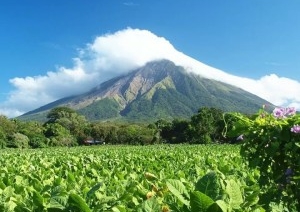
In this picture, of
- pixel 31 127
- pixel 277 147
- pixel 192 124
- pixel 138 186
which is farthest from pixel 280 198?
pixel 31 127

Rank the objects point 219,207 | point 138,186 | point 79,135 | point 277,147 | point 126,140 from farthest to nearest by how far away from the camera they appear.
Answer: point 79,135, point 126,140, point 277,147, point 138,186, point 219,207

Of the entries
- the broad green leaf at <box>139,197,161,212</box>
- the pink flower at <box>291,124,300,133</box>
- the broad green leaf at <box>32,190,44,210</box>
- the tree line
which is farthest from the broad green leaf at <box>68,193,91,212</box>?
the tree line

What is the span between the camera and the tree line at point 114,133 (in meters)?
91.3

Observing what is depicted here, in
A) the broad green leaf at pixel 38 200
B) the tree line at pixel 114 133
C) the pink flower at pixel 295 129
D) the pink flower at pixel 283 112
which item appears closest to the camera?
the broad green leaf at pixel 38 200

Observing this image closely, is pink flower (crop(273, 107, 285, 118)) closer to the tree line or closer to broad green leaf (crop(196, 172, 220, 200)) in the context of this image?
broad green leaf (crop(196, 172, 220, 200))

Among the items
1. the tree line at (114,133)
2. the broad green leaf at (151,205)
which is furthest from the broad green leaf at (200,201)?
the tree line at (114,133)

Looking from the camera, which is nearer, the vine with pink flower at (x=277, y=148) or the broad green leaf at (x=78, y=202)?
the broad green leaf at (x=78, y=202)

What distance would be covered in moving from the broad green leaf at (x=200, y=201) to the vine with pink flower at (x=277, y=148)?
1.94 metres

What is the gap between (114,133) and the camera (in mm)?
115188

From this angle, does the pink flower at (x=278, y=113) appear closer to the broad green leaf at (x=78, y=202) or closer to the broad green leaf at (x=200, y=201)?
the broad green leaf at (x=200, y=201)

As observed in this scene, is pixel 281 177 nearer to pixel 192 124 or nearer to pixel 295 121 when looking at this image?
pixel 295 121

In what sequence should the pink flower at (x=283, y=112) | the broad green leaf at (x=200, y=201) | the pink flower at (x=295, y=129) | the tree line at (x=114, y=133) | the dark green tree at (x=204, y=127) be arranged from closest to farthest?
the broad green leaf at (x=200, y=201), the pink flower at (x=295, y=129), the pink flower at (x=283, y=112), the tree line at (x=114, y=133), the dark green tree at (x=204, y=127)

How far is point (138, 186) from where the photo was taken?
341 cm

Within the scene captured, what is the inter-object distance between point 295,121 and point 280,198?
0.68 metres
